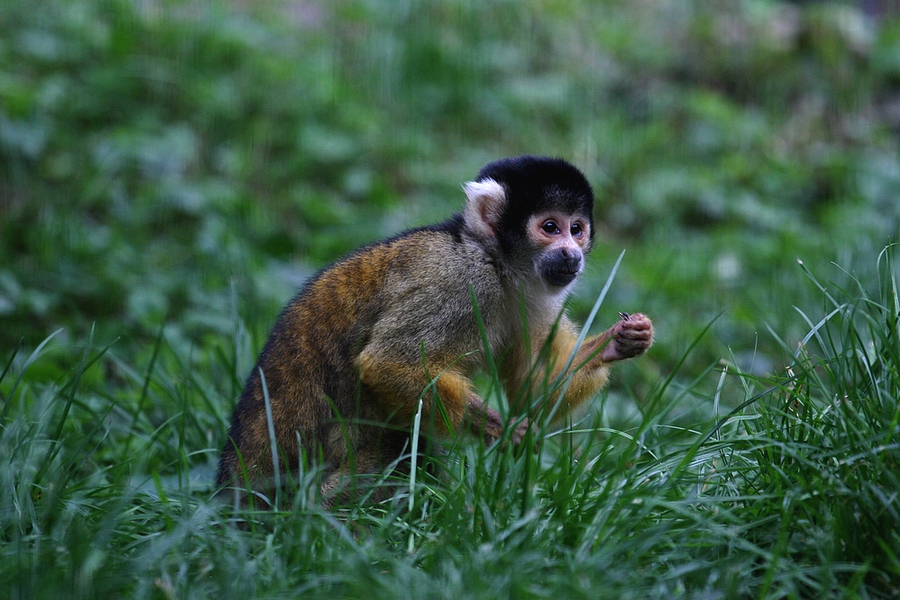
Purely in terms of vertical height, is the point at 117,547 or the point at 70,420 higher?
the point at 117,547

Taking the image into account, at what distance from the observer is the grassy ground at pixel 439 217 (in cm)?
246

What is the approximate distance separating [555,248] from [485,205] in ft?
1.17

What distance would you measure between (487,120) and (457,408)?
18.7 ft

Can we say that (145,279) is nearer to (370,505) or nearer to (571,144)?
(370,505)

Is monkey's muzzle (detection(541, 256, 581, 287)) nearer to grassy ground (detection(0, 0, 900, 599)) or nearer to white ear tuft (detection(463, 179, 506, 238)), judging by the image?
white ear tuft (detection(463, 179, 506, 238))

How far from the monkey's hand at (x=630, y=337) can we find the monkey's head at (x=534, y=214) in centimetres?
35

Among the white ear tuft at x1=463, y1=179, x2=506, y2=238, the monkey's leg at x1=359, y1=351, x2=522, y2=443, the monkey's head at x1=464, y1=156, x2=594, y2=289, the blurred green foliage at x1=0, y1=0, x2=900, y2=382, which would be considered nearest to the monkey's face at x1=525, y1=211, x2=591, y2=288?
the monkey's head at x1=464, y1=156, x2=594, y2=289

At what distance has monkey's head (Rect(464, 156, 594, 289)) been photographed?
3566 millimetres

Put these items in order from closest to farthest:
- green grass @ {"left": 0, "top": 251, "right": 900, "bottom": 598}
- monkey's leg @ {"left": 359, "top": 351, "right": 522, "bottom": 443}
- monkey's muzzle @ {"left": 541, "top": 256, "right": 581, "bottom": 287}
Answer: green grass @ {"left": 0, "top": 251, "right": 900, "bottom": 598} → monkey's leg @ {"left": 359, "top": 351, "right": 522, "bottom": 443} → monkey's muzzle @ {"left": 541, "top": 256, "right": 581, "bottom": 287}

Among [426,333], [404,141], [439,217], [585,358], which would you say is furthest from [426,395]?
[404,141]

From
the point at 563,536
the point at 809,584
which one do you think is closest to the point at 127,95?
the point at 563,536

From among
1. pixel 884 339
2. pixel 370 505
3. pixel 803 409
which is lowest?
pixel 370 505

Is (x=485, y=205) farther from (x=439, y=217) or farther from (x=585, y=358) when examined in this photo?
(x=439, y=217)

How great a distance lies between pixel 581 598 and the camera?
2.15 meters
